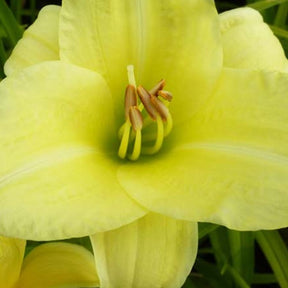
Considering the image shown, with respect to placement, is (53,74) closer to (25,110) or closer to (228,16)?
(25,110)

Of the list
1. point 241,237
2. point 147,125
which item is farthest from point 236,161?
point 241,237

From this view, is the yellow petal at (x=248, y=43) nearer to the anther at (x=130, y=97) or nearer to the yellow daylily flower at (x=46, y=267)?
the anther at (x=130, y=97)

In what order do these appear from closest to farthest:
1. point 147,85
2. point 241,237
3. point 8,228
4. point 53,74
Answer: point 8,228 < point 53,74 < point 147,85 < point 241,237

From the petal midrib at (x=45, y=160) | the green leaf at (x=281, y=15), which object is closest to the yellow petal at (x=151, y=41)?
the petal midrib at (x=45, y=160)

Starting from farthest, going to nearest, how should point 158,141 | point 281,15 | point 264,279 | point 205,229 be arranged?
point 281,15 → point 264,279 → point 205,229 → point 158,141

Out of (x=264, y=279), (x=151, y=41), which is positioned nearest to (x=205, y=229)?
(x=264, y=279)

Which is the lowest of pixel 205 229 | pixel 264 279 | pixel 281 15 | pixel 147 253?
pixel 264 279

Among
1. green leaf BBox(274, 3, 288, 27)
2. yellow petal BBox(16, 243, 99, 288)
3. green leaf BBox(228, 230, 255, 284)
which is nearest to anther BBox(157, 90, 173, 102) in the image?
yellow petal BBox(16, 243, 99, 288)

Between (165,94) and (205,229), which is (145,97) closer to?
(165,94)
